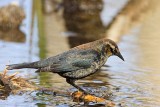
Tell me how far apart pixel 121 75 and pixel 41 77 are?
1.14 meters

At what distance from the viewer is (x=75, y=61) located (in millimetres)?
7309

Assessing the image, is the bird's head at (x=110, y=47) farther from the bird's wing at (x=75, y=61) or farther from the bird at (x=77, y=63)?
the bird's wing at (x=75, y=61)

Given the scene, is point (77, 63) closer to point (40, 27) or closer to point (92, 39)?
point (40, 27)

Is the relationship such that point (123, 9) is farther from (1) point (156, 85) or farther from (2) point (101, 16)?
(1) point (156, 85)

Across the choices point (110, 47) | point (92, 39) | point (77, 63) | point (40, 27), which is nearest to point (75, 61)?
point (77, 63)

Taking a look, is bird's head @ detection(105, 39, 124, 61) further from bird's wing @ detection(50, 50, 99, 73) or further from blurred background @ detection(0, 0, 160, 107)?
blurred background @ detection(0, 0, 160, 107)

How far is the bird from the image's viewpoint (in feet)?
23.7

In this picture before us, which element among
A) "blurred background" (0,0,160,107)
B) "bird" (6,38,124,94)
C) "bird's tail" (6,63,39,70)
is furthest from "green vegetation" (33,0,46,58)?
"bird's tail" (6,63,39,70)

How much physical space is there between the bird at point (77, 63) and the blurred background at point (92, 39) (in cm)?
30

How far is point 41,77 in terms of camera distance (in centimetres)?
838

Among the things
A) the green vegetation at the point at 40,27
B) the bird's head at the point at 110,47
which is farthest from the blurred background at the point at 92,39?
the bird's head at the point at 110,47

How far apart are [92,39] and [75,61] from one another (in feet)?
14.3

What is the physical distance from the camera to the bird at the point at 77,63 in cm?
723

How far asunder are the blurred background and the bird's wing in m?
0.34
